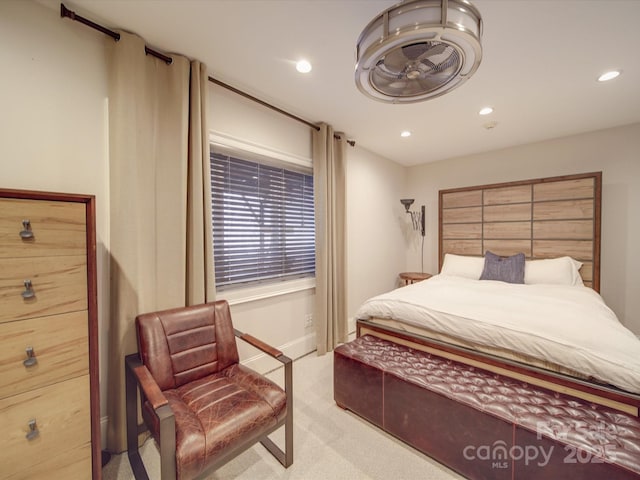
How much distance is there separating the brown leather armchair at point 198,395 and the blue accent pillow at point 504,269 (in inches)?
121

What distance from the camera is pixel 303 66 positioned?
6.41 ft

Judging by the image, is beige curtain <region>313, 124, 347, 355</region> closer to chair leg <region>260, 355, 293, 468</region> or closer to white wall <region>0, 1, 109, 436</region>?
chair leg <region>260, 355, 293, 468</region>

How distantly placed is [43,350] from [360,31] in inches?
92.3

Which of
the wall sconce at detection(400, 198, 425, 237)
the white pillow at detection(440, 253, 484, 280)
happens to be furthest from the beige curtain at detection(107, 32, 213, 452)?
the wall sconce at detection(400, 198, 425, 237)

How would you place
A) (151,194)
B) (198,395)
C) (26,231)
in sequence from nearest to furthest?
1. (26,231)
2. (198,395)
3. (151,194)

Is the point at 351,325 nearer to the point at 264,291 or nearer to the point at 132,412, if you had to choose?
the point at 264,291

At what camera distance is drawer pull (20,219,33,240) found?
1.05 meters

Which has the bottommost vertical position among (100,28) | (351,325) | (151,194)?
(351,325)

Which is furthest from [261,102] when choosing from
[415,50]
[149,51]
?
[415,50]

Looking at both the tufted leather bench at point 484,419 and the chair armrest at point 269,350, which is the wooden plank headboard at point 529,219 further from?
the chair armrest at point 269,350

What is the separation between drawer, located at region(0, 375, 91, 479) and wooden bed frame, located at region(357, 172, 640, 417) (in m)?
1.97

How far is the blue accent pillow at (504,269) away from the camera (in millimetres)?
3252

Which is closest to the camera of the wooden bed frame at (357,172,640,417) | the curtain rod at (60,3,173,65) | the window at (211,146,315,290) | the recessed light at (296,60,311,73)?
the curtain rod at (60,3,173,65)

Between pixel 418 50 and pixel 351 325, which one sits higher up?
pixel 418 50
